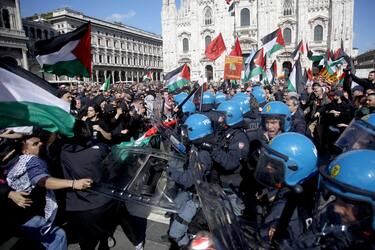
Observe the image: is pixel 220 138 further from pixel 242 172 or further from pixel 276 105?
pixel 276 105

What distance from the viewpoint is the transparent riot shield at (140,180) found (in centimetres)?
239

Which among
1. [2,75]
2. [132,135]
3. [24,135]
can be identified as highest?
[2,75]

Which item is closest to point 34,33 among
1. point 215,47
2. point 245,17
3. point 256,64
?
point 245,17

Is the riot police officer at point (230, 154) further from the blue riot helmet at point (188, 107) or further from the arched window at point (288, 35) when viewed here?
the arched window at point (288, 35)

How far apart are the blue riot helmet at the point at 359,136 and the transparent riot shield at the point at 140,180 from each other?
5.12 ft

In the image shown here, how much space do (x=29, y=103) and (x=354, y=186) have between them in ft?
8.42

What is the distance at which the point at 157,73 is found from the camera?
7575 centimetres

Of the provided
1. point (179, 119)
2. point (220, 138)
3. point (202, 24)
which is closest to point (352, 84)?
point (179, 119)

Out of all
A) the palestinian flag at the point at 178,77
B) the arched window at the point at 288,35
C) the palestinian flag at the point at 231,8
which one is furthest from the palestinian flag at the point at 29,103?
the arched window at the point at 288,35

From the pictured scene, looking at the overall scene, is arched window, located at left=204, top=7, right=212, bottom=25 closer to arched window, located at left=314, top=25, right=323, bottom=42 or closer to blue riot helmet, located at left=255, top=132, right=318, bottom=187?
arched window, located at left=314, top=25, right=323, bottom=42

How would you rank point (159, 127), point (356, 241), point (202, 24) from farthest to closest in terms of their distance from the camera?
1. point (202, 24)
2. point (159, 127)
3. point (356, 241)

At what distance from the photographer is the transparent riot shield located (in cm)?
239

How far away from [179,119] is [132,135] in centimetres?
118

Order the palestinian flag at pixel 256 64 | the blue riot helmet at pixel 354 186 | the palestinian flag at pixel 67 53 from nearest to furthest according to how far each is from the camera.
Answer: the blue riot helmet at pixel 354 186
the palestinian flag at pixel 67 53
the palestinian flag at pixel 256 64
